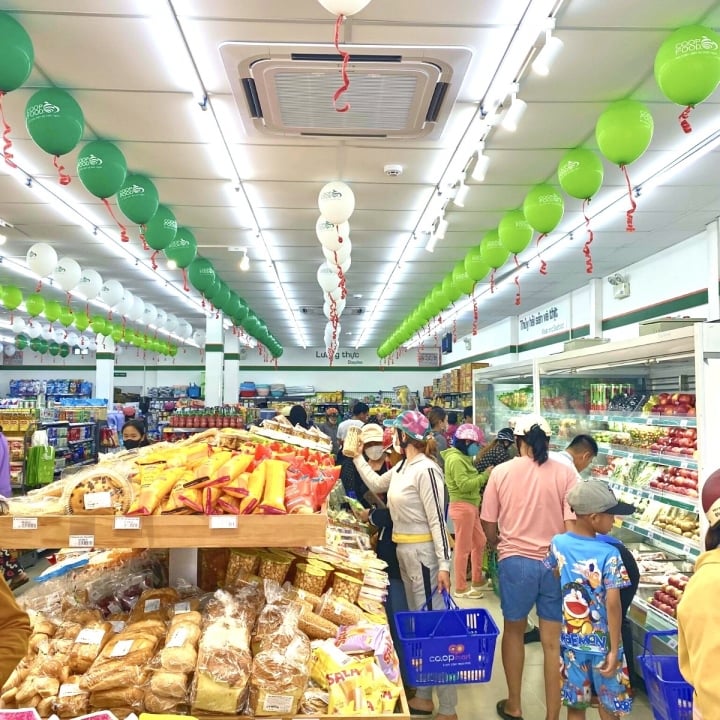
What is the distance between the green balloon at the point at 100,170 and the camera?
4551mm

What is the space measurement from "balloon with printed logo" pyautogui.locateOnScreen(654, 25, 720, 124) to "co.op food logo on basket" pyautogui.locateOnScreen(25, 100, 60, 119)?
11.9 feet

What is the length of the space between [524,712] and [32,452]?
708 cm

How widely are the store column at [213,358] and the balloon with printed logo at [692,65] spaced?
38.7 feet

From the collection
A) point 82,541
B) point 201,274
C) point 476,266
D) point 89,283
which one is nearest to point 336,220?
point 476,266

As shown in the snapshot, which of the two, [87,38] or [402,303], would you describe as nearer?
[87,38]

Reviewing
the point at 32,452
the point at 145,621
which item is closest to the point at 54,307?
the point at 32,452

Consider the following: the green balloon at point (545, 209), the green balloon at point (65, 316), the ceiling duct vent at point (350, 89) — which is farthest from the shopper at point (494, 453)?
the green balloon at point (65, 316)

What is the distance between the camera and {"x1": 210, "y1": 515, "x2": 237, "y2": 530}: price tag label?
6.96 feet

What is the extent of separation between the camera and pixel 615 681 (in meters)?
2.84

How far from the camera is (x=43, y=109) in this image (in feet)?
12.8

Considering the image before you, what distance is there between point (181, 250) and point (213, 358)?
292 inches

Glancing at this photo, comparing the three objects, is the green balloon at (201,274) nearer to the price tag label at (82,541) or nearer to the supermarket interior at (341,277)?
the supermarket interior at (341,277)

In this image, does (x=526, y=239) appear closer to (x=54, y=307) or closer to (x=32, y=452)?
(x=32, y=452)

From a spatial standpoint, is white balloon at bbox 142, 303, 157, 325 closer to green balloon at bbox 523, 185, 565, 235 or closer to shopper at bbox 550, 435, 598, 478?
green balloon at bbox 523, 185, 565, 235
